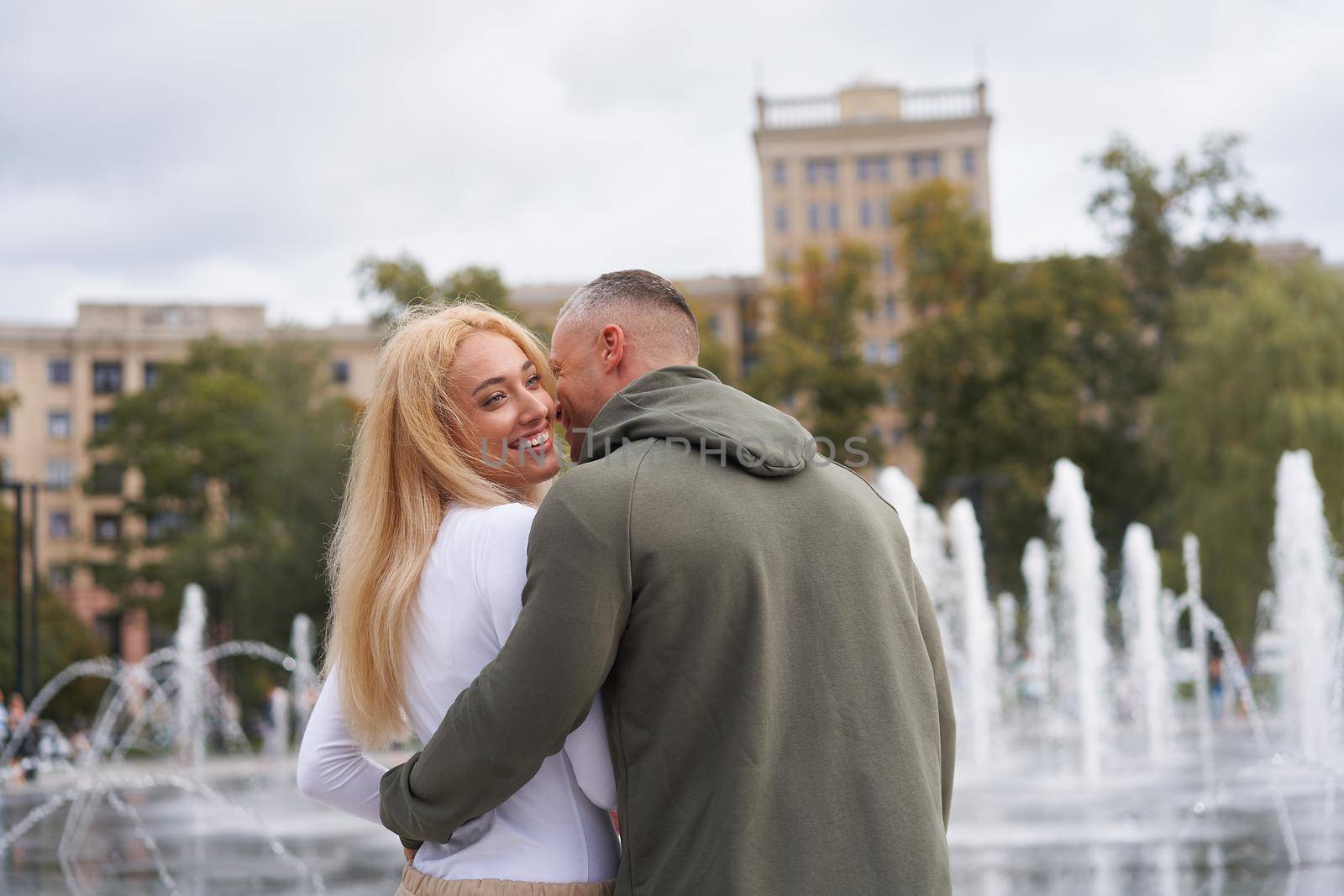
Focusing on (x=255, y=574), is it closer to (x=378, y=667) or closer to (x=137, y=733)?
(x=137, y=733)

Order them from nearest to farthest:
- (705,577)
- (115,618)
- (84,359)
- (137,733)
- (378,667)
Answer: (705,577) → (378,667) → (137,733) → (115,618) → (84,359)

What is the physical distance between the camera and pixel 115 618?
151ft

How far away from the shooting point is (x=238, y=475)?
133 feet

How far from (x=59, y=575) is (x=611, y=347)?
56857 millimetres

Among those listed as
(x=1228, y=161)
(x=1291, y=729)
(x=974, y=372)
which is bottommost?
(x=1291, y=729)

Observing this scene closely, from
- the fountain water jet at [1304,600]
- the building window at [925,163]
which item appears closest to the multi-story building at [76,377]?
the building window at [925,163]

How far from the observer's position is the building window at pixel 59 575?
46000 mm

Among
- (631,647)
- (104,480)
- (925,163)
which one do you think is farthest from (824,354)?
(631,647)

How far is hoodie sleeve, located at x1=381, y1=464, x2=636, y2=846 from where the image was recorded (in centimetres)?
182

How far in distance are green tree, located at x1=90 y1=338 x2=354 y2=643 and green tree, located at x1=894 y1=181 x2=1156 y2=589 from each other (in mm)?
14855

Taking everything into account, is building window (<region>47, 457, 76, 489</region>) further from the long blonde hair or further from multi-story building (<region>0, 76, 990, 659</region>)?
the long blonde hair

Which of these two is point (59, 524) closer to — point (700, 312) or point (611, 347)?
point (700, 312)

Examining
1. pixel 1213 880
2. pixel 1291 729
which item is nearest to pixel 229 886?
pixel 1213 880

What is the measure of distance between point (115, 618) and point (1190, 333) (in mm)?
33883
